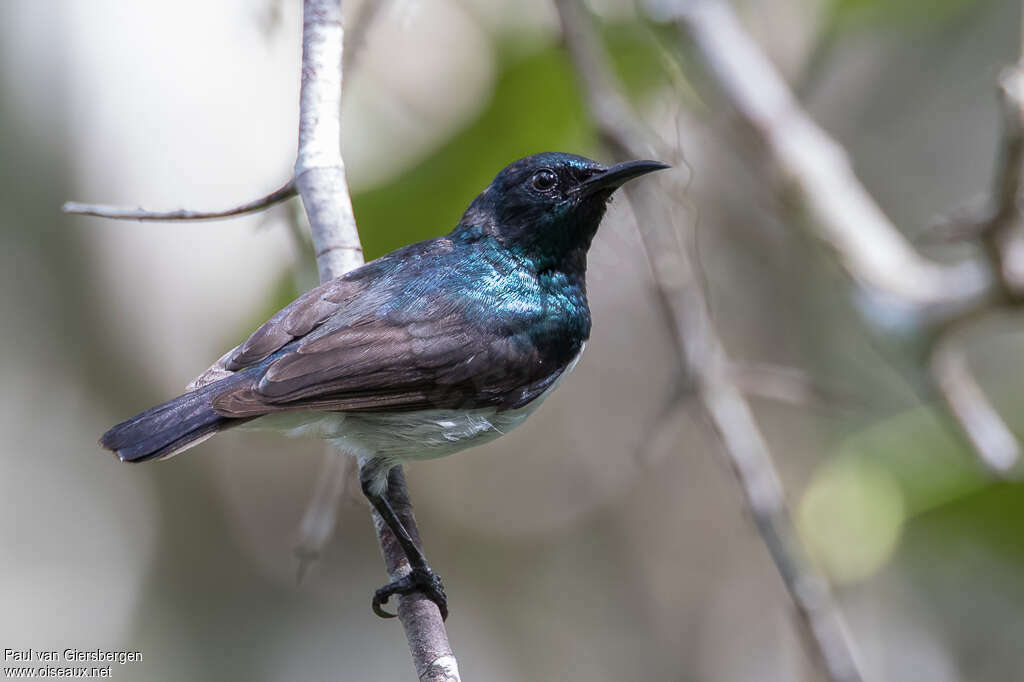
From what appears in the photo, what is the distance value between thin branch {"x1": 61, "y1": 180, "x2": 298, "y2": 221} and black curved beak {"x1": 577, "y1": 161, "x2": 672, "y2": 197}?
1.00 metres

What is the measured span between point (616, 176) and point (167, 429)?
1.63 m

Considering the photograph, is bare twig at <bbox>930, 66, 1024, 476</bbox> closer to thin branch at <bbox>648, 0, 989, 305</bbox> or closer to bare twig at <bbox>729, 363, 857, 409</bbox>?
thin branch at <bbox>648, 0, 989, 305</bbox>

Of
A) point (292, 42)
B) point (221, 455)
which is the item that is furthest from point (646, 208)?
point (221, 455)

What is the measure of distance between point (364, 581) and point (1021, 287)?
16.4 ft

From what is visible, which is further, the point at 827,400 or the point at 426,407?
the point at 827,400

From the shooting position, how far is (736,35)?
460 cm

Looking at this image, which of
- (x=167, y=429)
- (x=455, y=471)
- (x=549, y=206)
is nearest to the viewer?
(x=167, y=429)

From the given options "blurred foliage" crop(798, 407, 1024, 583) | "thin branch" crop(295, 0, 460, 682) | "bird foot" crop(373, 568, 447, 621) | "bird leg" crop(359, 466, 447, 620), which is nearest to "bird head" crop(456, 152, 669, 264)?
"thin branch" crop(295, 0, 460, 682)

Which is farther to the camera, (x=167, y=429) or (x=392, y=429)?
(x=392, y=429)

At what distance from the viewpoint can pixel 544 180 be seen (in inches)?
144

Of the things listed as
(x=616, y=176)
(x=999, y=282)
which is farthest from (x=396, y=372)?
(x=999, y=282)

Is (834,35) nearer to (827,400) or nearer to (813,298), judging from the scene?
(813,298)

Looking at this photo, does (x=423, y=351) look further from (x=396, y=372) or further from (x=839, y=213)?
(x=839, y=213)

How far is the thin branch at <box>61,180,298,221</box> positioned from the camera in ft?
10.3
